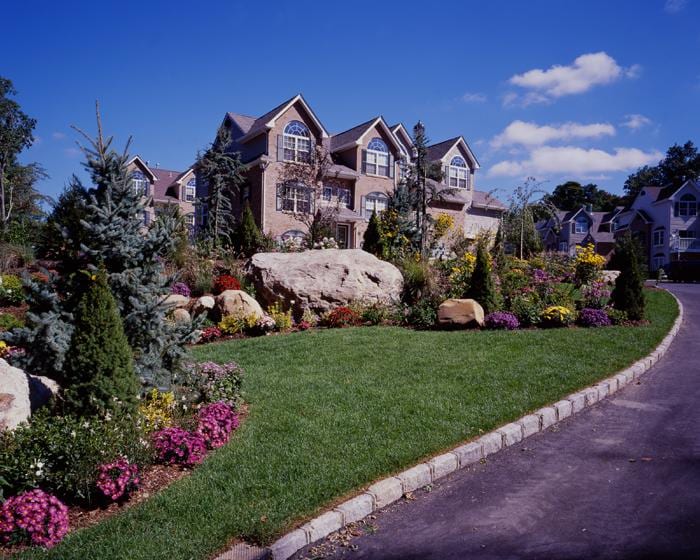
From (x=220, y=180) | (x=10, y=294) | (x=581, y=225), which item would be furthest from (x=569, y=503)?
(x=581, y=225)

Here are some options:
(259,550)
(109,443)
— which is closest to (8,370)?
(109,443)

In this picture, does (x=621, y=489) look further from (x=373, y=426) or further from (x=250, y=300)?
(x=250, y=300)

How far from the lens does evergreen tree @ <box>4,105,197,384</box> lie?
18.2 ft

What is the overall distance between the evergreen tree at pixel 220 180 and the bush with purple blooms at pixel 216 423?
1981cm

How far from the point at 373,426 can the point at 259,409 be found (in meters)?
1.55

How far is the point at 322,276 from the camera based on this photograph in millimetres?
13703

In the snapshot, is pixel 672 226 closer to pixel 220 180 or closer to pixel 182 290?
pixel 220 180

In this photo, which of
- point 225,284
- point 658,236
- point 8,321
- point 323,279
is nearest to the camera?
point 8,321

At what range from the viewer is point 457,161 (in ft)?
119

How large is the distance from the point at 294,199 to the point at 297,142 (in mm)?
3497

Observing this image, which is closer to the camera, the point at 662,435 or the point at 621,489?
the point at 621,489

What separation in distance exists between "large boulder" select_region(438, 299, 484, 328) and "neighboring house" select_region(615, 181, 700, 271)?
40.7 metres

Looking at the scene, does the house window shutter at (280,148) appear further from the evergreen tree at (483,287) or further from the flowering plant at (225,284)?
the evergreen tree at (483,287)

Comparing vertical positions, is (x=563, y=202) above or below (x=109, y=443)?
above
